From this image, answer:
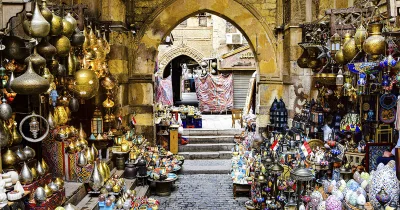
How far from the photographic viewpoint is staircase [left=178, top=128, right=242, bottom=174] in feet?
30.8

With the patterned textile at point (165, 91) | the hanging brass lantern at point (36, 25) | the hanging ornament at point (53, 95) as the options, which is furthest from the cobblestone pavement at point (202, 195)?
the patterned textile at point (165, 91)

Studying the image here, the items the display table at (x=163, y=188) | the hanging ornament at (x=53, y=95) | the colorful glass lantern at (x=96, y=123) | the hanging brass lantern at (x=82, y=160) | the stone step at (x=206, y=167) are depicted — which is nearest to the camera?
the hanging ornament at (x=53, y=95)

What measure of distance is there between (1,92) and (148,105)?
4.80 meters

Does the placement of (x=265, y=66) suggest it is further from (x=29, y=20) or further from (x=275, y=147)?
(x=29, y=20)

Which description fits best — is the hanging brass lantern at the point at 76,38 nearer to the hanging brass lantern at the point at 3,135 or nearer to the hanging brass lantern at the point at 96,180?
the hanging brass lantern at the point at 3,135

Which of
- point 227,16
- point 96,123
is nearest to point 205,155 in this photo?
point 227,16

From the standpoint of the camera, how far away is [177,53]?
18781 mm

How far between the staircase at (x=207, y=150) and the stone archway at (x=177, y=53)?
7.62 m

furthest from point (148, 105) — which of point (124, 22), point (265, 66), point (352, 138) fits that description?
point (352, 138)

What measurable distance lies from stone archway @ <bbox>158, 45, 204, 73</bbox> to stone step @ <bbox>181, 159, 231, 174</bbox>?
921 cm

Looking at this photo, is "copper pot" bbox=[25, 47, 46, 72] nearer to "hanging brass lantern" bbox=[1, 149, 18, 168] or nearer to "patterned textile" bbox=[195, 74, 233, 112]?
"hanging brass lantern" bbox=[1, 149, 18, 168]

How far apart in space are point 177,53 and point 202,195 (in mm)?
11898

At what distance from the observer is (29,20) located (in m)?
3.46

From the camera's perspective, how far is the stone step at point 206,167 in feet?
30.4
